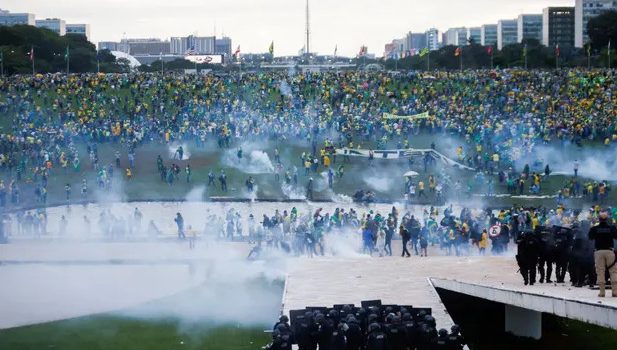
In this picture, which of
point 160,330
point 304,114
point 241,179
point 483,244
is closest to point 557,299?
point 160,330

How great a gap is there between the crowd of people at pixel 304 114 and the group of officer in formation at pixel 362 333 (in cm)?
2737

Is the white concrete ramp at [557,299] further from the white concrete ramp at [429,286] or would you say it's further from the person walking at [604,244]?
the person walking at [604,244]

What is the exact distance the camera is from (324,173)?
48188mm

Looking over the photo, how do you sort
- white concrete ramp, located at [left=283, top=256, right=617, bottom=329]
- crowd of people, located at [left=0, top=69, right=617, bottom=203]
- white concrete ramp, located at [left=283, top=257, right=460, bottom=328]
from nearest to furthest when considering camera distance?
white concrete ramp, located at [left=283, top=256, right=617, bottom=329]
white concrete ramp, located at [left=283, top=257, right=460, bottom=328]
crowd of people, located at [left=0, top=69, right=617, bottom=203]

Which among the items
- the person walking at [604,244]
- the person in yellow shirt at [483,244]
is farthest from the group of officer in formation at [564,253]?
the person in yellow shirt at [483,244]

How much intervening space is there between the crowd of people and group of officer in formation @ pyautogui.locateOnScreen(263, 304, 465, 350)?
89.8ft

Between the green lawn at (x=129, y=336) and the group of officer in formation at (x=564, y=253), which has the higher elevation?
the group of officer in formation at (x=564, y=253)

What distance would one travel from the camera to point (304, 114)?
2387 inches

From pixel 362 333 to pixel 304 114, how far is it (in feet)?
145

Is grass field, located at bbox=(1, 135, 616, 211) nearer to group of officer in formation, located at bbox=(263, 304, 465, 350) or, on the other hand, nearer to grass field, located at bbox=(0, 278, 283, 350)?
grass field, located at bbox=(0, 278, 283, 350)

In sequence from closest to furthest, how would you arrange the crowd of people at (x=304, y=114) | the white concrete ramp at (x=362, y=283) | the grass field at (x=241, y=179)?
1. the white concrete ramp at (x=362, y=283)
2. the grass field at (x=241, y=179)
3. the crowd of people at (x=304, y=114)

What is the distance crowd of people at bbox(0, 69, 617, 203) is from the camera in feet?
166

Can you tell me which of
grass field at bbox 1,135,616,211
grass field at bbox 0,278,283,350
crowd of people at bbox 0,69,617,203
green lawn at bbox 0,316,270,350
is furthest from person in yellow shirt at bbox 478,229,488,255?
crowd of people at bbox 0,69,617,203

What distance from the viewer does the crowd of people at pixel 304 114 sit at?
166ft
